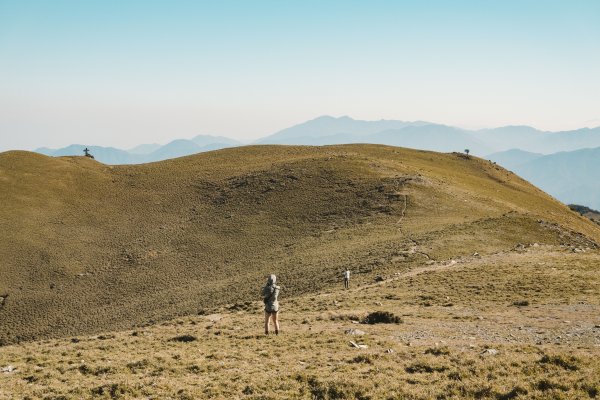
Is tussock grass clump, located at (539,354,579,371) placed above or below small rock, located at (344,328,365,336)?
above

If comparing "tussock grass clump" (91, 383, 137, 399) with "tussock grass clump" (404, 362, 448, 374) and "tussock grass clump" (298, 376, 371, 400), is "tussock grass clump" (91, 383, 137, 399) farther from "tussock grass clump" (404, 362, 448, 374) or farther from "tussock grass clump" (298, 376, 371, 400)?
"tussock grass clump" (404, 362, 448, 374)

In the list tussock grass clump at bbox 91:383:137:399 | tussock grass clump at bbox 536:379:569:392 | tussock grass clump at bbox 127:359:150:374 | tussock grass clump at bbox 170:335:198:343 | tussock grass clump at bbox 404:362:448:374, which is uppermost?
tussock grass clump at bbox 536:379:569:392

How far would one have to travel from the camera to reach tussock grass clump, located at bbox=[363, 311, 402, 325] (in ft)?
75.3

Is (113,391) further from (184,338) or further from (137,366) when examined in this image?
(184,338)

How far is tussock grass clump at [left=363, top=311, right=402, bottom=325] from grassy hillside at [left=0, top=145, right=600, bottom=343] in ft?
44.5

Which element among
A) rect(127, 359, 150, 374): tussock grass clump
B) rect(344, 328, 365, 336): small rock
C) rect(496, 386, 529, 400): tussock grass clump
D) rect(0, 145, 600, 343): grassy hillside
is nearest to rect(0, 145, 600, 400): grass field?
rect(496, 386, 529, 400): tussock grass clump

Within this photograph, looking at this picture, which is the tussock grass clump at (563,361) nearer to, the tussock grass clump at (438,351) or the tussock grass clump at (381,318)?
the tussock grass clump at (438,351)

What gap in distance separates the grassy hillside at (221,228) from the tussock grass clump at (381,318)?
13.6 m

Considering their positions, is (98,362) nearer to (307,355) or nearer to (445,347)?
(307,355)

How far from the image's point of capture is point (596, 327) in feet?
63.2

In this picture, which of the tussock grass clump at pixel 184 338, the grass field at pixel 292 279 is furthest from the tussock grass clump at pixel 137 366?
the tussock grass clump at pixel 184 338

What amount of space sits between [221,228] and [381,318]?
49.9 m

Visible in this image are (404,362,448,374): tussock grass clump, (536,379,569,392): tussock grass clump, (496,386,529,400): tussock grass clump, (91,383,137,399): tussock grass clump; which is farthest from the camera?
(404,362,448,374): tussock grass clump

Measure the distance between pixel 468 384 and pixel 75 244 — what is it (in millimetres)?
65983
